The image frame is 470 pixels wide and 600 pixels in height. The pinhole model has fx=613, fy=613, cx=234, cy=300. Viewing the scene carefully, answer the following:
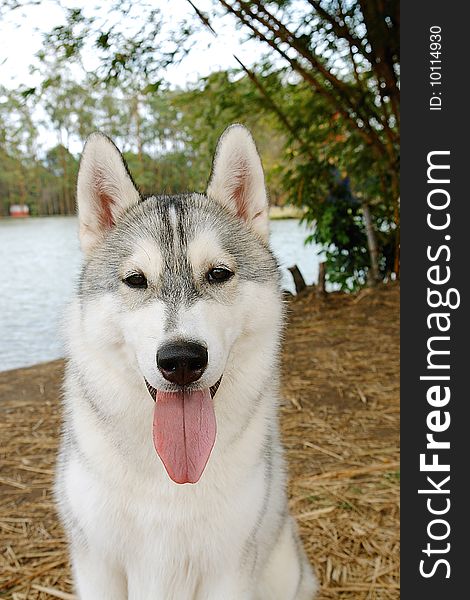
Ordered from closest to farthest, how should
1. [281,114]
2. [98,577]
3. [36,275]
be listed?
1. [98,577]
2. [281,114]
3. [36,275]

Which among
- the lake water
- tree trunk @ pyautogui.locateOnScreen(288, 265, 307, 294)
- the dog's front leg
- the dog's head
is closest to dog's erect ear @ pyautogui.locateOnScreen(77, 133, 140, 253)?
the dog's head

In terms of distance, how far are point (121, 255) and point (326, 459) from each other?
2.44m

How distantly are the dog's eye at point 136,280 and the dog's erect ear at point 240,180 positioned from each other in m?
0.46

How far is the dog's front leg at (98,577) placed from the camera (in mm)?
1996

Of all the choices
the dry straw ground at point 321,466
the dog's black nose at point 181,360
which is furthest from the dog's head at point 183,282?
the dry straw ground at point 321,466

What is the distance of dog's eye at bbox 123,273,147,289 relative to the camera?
181 cm

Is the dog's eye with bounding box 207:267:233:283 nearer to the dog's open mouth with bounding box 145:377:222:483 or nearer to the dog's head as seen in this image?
the dog's head

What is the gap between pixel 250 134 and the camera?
2000 millimetres

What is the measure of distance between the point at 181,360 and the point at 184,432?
30 centimetres

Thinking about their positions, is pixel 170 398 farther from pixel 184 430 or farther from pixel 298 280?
pixel 298 280

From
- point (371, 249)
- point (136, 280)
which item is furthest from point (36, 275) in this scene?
point (136, 280)

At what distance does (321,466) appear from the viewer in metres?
3.76

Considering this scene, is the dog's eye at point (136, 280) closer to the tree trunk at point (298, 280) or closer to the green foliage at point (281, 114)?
the green foliage at point (281, 114)

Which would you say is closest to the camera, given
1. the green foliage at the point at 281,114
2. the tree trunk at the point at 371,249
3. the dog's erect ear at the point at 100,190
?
the dog's erect ear at the point at 100,190
